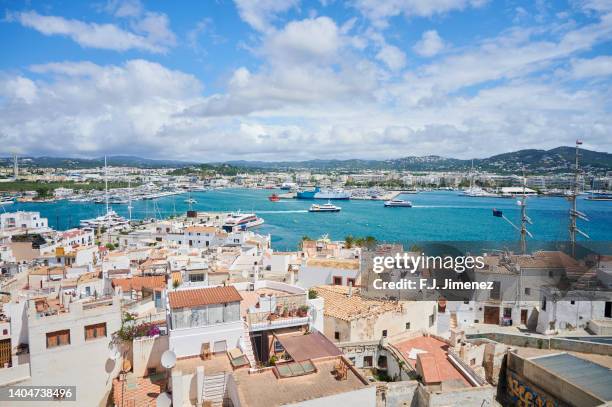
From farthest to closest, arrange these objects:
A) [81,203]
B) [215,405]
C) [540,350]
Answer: [81,203] → [540,350] → [215,405]

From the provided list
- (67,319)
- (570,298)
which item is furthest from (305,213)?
(67,319)

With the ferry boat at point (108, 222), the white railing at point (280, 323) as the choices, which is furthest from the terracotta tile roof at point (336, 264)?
the ferry boat at point (108, 222)

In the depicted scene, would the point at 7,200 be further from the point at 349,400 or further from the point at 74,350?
the point at 349,400

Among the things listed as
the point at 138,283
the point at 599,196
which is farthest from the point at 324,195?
the point at 138,283

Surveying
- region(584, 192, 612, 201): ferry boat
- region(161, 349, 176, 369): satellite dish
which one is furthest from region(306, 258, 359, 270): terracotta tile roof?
region(584, 192, 612, 201): ferry boat

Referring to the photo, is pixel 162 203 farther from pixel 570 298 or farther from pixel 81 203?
pixel 570 298

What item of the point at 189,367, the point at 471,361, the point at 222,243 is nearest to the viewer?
the point at 189,367
